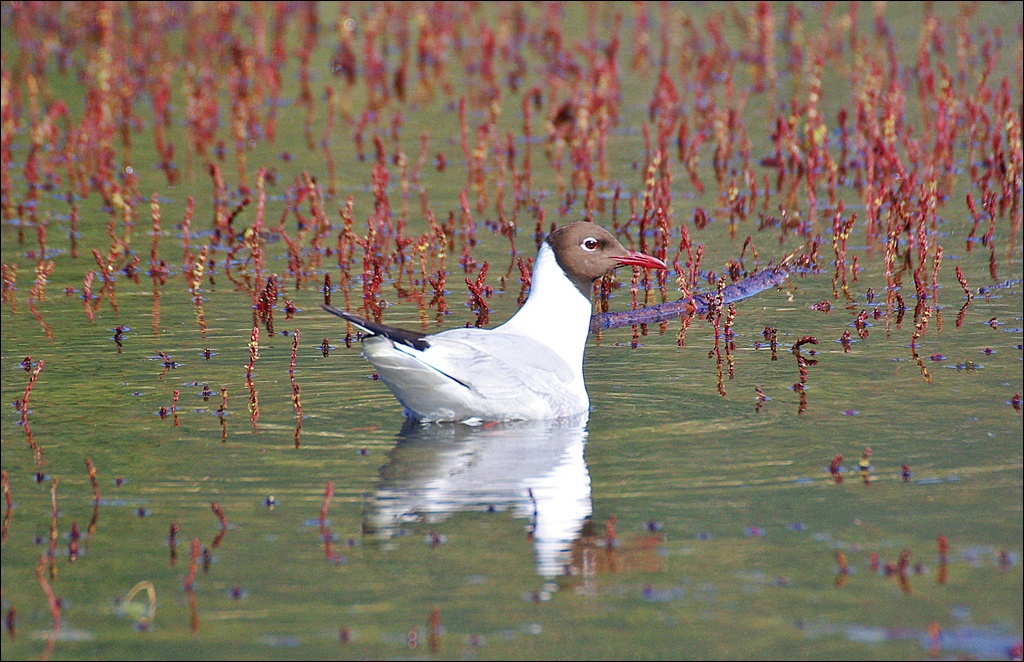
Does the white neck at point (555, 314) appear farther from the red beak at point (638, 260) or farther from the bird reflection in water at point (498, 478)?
the bird reflection in water at point (498, 478)

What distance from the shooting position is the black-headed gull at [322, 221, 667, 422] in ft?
23.0

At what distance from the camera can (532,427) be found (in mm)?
7348

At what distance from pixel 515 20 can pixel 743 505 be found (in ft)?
56.9

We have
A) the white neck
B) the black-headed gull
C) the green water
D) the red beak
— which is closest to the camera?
the green water

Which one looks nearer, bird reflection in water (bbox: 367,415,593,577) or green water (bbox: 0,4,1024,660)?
green water (bbox: 0,4,1024,660)

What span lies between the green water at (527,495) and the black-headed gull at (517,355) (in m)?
0.14

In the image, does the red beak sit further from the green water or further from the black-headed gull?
the green water

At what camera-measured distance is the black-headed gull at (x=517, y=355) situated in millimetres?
7023

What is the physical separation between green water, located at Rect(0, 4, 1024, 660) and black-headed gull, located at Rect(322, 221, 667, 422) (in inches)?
5.4

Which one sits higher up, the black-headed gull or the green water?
the black-headed gull

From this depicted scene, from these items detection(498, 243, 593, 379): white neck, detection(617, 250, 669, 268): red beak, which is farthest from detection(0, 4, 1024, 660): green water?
detection(617, 250, 669, 268): red beak

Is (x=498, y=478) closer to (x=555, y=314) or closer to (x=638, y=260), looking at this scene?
(x=555, y=314)

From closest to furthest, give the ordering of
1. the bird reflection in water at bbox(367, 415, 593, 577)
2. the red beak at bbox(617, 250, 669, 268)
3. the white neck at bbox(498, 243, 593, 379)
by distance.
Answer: the bird reflection in water at bbox(367, 415, 593, 577) < the white neck at bbox(498, 243, 593, 379) < the red beak at bbox(617, 250, 669, 268)

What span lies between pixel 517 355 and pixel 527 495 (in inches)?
50.7
